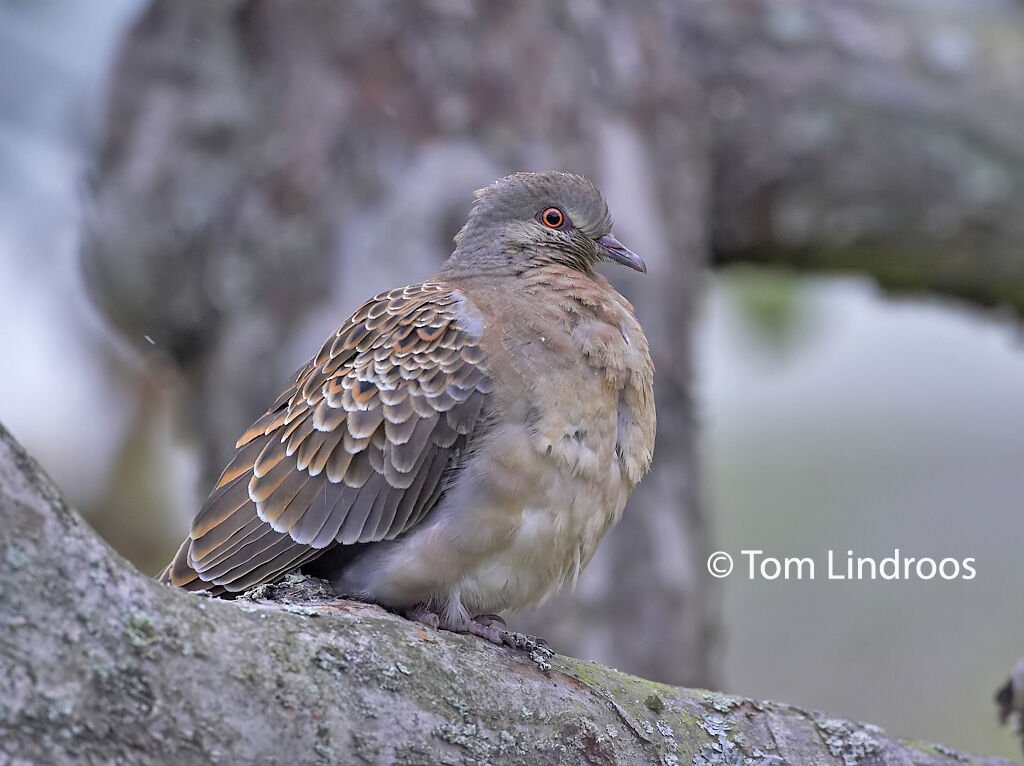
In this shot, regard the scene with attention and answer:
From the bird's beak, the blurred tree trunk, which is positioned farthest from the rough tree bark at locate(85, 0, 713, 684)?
the bird's beak

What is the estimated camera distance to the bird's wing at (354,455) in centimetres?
344

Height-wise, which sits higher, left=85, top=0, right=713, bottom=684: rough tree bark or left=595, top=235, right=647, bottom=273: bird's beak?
left=85, top=0, right=713, bottom=684: rough tree bark

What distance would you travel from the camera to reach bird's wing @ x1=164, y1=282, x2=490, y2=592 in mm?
3439

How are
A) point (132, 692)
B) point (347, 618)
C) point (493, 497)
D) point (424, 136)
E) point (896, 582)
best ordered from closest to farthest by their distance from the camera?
point (132, 692) < point (347, 618) < point (493, 497) < point (424, 136) < point (896, 582)

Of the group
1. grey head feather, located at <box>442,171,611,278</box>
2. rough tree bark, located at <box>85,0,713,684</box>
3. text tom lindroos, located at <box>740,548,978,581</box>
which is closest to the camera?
grey head feather, located at <box>442,171,611,278</box>

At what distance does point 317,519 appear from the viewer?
137 inches

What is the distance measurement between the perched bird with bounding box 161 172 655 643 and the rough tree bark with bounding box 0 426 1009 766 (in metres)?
0.24

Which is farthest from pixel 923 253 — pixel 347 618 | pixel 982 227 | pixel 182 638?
pixel 182 638

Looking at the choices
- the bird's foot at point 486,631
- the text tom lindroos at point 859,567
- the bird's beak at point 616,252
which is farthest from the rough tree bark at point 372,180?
the text tom lindroos at point 859,567

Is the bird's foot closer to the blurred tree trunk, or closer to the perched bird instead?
the perched bird

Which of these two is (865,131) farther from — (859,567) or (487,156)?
(859,567)

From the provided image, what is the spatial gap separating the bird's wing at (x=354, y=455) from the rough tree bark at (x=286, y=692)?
214 mm

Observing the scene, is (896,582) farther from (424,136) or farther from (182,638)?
(182,638)

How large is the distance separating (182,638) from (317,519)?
1.19 m
